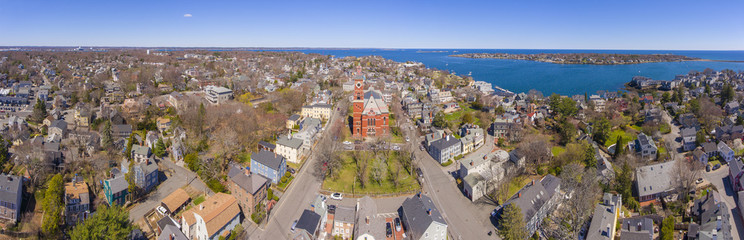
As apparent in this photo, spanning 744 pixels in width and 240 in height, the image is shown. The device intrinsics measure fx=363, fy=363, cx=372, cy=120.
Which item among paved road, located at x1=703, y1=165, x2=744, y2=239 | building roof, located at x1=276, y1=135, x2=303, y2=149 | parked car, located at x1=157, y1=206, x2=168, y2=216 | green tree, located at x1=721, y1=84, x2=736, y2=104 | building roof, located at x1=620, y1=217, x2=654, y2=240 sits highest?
green tree, located at x1=721, y1=84, x2=736, y2=104

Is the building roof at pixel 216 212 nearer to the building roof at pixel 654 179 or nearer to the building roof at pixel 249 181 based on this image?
the building roof at pixel 249 181

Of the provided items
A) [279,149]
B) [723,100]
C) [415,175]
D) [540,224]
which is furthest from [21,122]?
[723,100]

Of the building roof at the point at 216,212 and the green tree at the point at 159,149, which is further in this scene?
the green tree at the point at 159,149

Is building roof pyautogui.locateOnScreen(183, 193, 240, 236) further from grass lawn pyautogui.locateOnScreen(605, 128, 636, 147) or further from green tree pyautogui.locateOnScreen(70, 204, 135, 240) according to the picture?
grass lawn pyautogui.locateOnScreen(605, 128, 636, 147)

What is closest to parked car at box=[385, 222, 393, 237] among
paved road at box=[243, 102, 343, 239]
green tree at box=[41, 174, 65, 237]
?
paved road at box=[243, 102, 343, 239]

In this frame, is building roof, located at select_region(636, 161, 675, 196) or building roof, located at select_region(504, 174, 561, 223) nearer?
building roof, located at select_region(504, 174, 561, 223)

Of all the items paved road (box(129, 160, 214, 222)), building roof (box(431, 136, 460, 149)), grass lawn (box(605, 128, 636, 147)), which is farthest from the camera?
grass lawn (box(605, 128, 636, 147))

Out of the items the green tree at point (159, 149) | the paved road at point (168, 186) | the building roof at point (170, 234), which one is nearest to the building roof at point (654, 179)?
the building roof at point (170, 234)
